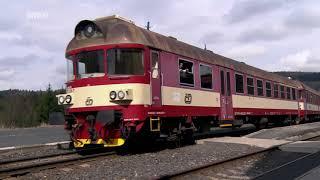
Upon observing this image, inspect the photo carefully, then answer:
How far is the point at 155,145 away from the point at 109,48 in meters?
4.22

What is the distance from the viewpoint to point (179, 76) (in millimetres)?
15469

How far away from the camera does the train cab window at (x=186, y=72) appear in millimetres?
15720

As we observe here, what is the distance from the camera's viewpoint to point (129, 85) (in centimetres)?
1317

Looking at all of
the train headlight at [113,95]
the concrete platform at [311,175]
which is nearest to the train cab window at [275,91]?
the train headlight at [113,95]

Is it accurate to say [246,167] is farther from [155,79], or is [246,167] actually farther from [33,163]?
[33,163]

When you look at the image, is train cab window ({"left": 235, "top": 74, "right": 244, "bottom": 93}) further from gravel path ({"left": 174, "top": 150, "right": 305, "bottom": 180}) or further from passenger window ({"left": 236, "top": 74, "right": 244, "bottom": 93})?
gravel path ({"left": 174, "top": 150, "right": 305, "bottom": 180})

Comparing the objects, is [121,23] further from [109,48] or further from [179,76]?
[179,76]

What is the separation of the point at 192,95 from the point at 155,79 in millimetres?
2660

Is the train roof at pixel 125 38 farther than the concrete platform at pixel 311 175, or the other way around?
the train roof at pixel 125 38

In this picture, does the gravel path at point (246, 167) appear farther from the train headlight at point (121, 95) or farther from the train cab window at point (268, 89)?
the train cab window at point (268, 89)

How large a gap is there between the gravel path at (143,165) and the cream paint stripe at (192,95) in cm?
151

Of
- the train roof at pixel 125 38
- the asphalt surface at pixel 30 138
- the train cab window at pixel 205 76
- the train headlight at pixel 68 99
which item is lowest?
the asphalt surface at pixel 30 138

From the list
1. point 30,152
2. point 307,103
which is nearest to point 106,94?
point 30,152

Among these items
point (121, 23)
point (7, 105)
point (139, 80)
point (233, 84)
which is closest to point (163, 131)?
point (139, 80)
